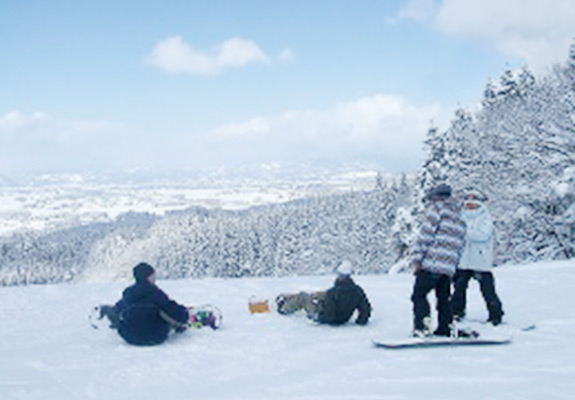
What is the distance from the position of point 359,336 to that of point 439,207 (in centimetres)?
218

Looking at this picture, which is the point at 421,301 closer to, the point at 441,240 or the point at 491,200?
the point at 441,240

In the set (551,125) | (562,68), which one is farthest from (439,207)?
(562,68)

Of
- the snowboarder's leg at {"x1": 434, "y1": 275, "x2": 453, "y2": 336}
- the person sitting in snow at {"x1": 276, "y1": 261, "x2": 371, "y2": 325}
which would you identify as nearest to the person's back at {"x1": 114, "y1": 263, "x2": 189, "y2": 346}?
the person sitting in snow at {"x1": 276, "y1": 261, "x2": 371, "y2": 325}

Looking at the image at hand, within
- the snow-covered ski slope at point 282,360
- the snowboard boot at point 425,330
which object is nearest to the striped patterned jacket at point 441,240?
the snowboard boot at point 425,330

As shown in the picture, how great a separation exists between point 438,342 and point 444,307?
1.67ft

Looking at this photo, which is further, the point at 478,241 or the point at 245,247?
the point at 245,247

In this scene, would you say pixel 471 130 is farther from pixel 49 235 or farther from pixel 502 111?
pixel 49 235

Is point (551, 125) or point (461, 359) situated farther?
point (551, 125)

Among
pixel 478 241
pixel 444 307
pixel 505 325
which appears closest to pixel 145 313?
pixel 444 307

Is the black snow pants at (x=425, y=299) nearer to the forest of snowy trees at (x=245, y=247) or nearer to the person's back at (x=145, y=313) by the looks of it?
the person's back at (x=145, y=313)

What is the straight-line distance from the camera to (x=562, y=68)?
2748cm

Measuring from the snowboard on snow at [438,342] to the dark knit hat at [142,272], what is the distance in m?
3.14

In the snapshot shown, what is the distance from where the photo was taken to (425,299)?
700 centimetres

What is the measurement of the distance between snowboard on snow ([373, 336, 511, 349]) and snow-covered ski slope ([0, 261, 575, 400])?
103mm
